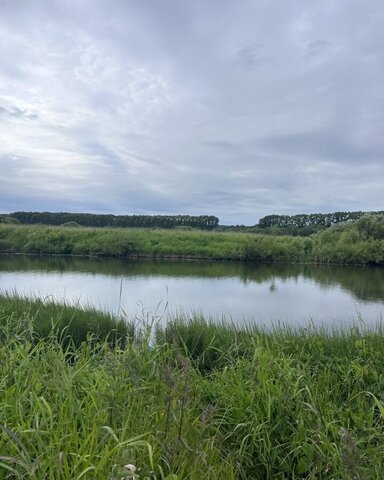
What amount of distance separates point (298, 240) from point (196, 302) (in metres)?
28.9

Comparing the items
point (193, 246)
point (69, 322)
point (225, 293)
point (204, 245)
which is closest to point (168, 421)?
point (69, 322)

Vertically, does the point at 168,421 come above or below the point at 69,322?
above

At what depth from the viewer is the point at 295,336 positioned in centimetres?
537

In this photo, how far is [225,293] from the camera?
18281mm

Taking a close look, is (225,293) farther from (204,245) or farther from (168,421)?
(204,245)

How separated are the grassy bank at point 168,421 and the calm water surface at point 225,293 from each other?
7356 mm

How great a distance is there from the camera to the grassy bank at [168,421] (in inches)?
65.2

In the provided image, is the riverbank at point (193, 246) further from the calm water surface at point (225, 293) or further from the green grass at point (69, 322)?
the green grass at point (69, 322)

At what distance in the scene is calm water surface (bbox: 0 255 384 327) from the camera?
42.2ft

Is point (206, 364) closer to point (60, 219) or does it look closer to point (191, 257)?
point (191, 257)

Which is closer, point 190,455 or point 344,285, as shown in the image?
point 190,455

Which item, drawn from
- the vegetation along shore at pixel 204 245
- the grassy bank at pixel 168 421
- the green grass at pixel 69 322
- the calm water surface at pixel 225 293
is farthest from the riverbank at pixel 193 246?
the grassy bank at pixel 168 421

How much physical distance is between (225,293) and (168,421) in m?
16.4

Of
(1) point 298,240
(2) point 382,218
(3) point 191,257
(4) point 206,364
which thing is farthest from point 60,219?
(4) point 206,364
